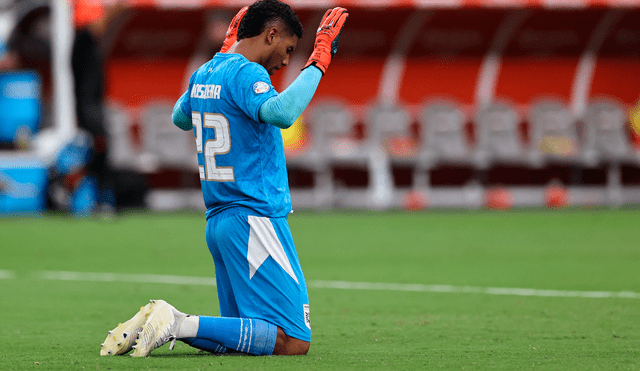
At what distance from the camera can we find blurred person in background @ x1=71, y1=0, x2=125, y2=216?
47.6 ft

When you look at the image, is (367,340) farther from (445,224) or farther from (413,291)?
(445,224)

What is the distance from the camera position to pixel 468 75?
18297 mm

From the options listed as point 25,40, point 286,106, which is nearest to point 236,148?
point 286,106

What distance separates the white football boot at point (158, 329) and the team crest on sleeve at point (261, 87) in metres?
1.03

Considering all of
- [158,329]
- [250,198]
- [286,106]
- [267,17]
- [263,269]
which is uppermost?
[267,17]

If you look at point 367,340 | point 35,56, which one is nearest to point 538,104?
point 35,56

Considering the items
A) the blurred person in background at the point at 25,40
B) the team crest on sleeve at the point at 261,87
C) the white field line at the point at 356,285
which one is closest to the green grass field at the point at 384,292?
the white field line at the point at 356,285

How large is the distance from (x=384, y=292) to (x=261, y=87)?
328 centimetres

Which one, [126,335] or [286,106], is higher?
[286,106]

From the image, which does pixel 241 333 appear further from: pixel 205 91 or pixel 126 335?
pixel 205 91

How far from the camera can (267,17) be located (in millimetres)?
4316

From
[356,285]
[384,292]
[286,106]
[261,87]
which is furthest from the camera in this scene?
[356,285]

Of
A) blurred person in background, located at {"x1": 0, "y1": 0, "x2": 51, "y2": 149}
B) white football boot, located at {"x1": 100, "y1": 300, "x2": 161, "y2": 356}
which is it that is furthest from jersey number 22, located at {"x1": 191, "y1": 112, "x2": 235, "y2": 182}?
blurred person in background, located at {"x1": 0, "y1": 0, "x2": 51, "y2": 149}

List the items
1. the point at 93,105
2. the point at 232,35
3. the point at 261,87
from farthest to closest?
1. the point at 93,105
2. the point at 232,35
3. the point at 261,87
